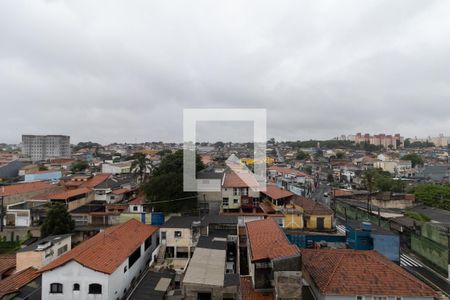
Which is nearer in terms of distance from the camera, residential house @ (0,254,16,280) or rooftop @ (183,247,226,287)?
rooftop @ (183,247,226,287)

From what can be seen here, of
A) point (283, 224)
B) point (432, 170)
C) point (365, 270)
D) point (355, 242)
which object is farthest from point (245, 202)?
point (432, 170)

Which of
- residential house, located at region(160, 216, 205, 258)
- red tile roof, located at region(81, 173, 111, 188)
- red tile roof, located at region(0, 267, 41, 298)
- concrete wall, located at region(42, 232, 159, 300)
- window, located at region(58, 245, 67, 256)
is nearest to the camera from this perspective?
concrete wall, located at region(42, 232, 159, 300)

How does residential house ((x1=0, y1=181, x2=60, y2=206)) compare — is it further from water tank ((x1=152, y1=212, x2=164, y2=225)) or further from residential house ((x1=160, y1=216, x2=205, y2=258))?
residential house ((x1=160, y1=216, x2=205, y2=258))

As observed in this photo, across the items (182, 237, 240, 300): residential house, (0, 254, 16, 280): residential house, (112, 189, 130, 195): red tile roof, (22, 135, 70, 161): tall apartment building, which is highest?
(22, 135, 70, 161): tall apartment building

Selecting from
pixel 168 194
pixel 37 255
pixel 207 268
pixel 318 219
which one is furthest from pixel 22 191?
pixel 318 219

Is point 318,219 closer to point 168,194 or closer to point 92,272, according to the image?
point 168,194

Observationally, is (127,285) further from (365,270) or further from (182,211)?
(365,270)

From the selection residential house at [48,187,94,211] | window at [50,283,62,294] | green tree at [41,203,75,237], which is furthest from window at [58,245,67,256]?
residential house at [48,187,94,211]

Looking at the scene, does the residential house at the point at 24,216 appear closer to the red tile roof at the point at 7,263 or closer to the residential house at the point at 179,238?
the red tile roof at the point at 7,263
